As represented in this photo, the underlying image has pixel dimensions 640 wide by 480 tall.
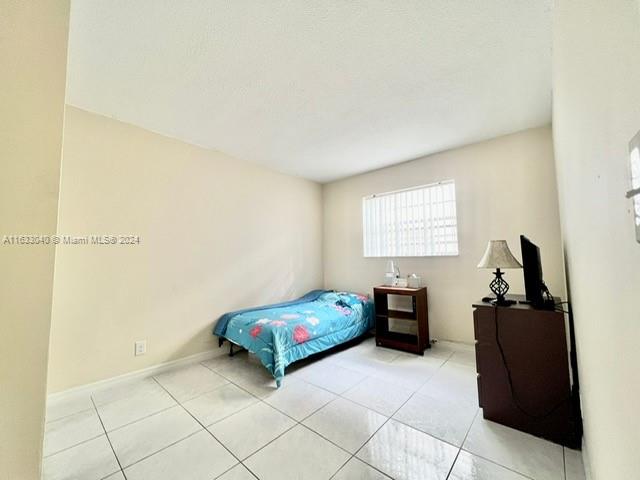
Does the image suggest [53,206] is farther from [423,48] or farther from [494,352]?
[494,352]

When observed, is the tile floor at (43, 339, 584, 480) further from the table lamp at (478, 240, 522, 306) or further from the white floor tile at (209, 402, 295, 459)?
the table lamp at (478, 240, 522, 306)

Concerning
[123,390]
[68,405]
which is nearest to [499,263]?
[123,390]

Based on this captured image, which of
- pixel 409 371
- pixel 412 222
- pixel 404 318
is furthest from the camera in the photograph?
pixel 412 222

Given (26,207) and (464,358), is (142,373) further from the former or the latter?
(464,358)

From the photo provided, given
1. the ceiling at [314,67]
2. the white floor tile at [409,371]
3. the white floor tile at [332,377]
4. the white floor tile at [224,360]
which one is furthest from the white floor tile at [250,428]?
the ceiling at [314,67]

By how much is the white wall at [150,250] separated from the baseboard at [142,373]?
44 mm

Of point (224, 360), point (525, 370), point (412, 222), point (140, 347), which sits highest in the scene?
point (412, 222)

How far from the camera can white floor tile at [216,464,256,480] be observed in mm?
1260

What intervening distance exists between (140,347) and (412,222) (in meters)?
3.34

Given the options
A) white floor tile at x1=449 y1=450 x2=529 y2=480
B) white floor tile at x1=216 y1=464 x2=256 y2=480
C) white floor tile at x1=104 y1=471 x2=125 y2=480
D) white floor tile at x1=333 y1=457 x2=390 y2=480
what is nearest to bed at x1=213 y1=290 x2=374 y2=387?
white floor tile at x1=216 y1=464 x2=256 y2=480

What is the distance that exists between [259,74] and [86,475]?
2558mm

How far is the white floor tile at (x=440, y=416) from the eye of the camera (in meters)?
1.56

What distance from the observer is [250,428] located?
163cm

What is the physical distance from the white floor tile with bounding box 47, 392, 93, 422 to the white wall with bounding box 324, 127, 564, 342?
10.6 feet
